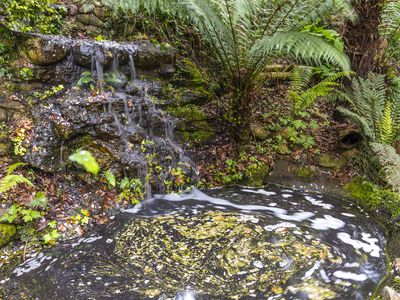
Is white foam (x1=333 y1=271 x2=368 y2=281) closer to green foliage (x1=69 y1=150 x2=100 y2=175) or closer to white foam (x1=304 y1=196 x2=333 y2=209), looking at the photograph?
white foam (x1=304 y1=196 x2=333 y2=209)

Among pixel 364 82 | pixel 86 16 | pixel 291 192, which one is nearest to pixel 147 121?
pixel 291 192

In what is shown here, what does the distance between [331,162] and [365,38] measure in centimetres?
184

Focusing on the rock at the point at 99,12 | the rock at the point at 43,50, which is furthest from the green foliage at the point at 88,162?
the rock at the point at 99,12

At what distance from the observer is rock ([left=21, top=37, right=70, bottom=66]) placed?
359 centimetres

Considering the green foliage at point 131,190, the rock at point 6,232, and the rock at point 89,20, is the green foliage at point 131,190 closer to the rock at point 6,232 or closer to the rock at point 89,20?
the rock at point 6,232

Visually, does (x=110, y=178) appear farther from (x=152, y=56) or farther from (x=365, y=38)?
(x=365, y=38)

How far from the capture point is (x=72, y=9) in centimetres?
492

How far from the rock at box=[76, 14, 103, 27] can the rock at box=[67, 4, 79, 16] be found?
7cm

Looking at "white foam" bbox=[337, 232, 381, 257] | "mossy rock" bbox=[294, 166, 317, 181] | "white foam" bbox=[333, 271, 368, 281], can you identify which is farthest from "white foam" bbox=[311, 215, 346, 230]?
"mossy rock" bbox=[294, 166, 317, 181]

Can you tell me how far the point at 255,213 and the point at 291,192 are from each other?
856 millimetres

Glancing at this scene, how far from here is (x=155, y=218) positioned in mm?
3045

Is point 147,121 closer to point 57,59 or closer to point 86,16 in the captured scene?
point 57,59

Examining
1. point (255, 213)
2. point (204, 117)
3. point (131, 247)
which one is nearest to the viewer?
point (131, 247)

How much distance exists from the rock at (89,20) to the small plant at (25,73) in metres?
1.85
